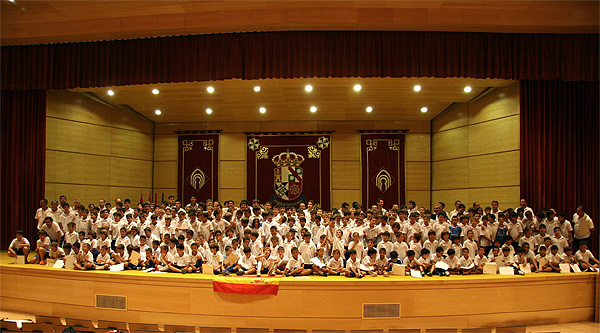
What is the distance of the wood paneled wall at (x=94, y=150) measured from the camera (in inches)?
490

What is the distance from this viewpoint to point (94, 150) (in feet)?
44.3

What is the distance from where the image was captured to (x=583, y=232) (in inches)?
379

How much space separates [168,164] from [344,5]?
8828mm

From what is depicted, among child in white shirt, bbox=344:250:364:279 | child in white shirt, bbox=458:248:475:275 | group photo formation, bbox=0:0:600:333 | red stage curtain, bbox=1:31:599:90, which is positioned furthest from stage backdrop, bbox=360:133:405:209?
child in white shirt, bbox=344:250:364:279

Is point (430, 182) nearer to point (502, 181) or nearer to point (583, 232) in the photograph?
point (502, 181)

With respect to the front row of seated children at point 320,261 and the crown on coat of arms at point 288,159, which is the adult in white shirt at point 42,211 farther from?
the crown on coat of arms at point 288,159

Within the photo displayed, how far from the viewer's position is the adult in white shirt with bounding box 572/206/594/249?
959 cm

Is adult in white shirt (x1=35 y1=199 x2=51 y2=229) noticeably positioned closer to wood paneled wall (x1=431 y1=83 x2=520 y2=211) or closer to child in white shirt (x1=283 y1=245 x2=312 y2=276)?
child in white shirt (x1=283 y1=245 x2=312 y2=276)

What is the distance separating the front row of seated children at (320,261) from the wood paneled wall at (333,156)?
19.1 feet

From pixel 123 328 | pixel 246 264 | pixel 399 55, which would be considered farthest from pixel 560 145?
pixel 123 328

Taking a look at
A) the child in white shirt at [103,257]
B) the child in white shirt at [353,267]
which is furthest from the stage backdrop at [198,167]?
the child in white shirt at [353,267]

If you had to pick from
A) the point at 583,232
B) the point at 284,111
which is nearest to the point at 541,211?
the point at 583,232

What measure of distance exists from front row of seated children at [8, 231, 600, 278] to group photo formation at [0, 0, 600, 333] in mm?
42

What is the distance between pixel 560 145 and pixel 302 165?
754 centimetres
